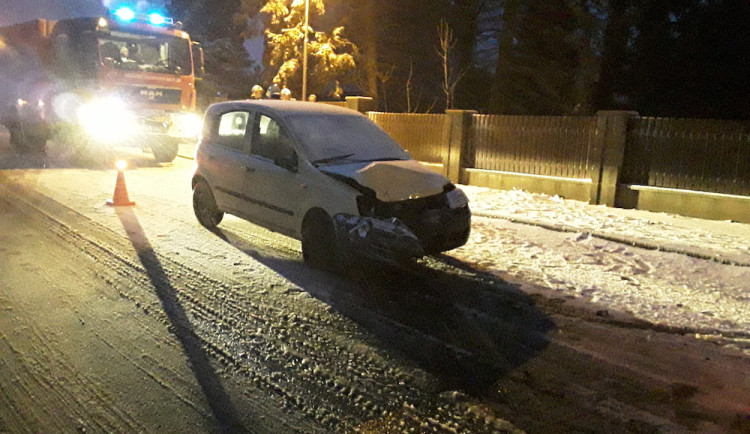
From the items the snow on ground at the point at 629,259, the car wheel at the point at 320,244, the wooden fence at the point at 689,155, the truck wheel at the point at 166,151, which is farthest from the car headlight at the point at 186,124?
the wooden fence at the point at 689,155

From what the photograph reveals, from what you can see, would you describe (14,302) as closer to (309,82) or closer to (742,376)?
(742,376)

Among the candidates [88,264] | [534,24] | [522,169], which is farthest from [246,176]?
[534,24]

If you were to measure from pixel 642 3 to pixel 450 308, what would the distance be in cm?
1658

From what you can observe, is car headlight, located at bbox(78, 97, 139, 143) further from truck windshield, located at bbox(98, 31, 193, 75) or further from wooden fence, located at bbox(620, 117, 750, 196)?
wooden fence, located at bbox(620, 117, 750, 196)

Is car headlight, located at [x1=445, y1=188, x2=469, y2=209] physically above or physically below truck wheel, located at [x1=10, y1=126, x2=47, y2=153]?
above

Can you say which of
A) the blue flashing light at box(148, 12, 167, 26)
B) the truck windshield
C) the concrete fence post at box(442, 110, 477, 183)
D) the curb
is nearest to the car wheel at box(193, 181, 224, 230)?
the curb

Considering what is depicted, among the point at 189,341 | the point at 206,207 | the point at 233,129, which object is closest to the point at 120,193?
the point at 206,207

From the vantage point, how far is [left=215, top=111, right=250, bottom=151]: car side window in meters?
8.02

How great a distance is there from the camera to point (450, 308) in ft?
18.8

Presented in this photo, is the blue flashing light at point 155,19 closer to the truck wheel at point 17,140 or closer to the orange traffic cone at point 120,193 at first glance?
the truck wheel at point 17,140

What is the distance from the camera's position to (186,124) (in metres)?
16.9

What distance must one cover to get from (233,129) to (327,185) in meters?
2.15

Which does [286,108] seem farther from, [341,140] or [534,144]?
[534,144]

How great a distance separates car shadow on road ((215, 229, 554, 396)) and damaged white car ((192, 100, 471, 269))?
32 cm
